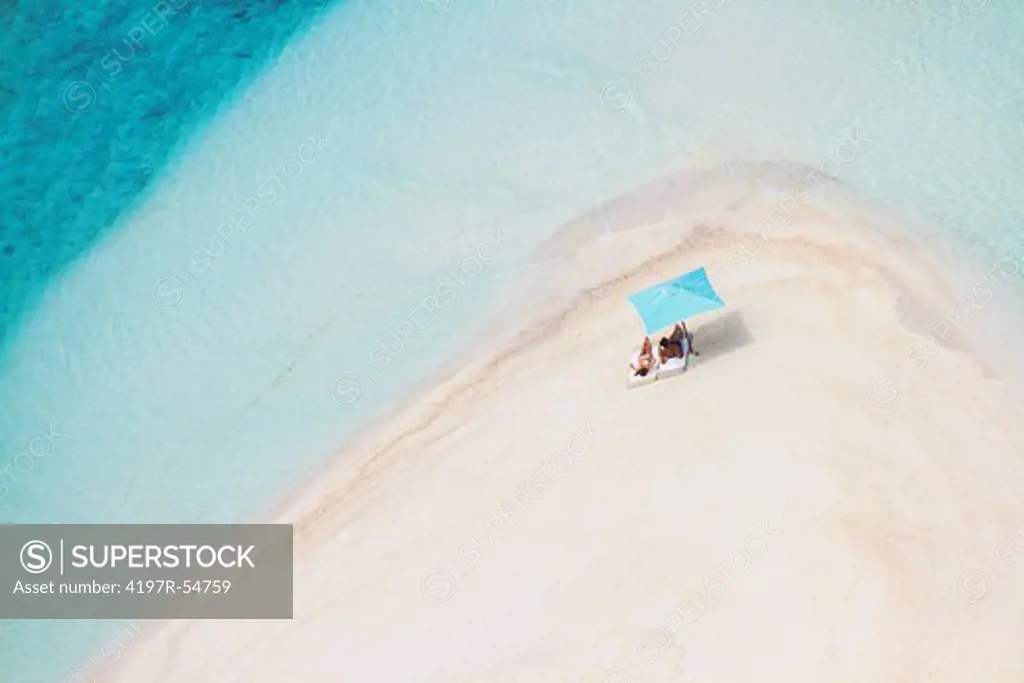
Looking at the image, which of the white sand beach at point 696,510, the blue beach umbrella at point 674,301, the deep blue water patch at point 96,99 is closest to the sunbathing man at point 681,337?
the white sand beach at point 696,510

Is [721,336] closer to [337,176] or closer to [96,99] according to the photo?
[337,176]

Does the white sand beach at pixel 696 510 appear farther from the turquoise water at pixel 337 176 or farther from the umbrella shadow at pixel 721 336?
the turquoise water at pixel 337 176

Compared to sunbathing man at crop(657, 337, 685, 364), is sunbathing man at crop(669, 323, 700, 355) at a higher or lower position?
higher

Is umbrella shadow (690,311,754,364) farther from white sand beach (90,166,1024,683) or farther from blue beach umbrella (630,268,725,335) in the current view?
blue beach umbrella (630,268,725,335)

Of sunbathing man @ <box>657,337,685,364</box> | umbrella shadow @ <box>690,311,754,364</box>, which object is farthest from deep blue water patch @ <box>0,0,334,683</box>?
umbrella shadow @ <box>690,311,754,364</box>

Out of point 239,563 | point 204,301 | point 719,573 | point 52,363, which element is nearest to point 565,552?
point 719,573
